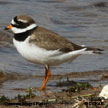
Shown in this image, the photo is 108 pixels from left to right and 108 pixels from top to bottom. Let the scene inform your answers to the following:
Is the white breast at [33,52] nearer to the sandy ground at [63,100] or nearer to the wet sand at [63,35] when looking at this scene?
the wet sand at [63,35]

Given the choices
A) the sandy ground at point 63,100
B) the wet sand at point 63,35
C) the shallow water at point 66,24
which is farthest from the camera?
the shallow water at point 66,24

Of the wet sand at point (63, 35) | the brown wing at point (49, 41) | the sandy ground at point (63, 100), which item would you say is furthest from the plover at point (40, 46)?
the sandy ground at point (63, 100)

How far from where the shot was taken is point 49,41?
23.6 ft

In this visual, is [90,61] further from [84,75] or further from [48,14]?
[48,14]

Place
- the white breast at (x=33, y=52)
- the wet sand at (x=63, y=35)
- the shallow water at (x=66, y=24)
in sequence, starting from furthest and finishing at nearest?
1. the shallow water at (x=66, y=24)
2. the wet sand at (x=63, y=35)
3. the white breast at (x=33, y=52)

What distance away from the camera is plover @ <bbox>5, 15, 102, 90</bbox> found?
23.1 ft

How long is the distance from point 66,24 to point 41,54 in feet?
19.8

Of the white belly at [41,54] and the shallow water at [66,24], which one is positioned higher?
the white belly at [41,54]

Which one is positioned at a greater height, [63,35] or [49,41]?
[49,41]

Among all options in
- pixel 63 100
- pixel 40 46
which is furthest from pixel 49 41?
pixel 63 100

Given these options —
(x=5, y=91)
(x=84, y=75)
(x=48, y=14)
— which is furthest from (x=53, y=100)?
(x=48, y=14)

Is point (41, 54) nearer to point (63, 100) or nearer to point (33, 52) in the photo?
point (33, 52)

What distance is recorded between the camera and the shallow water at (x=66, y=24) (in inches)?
368

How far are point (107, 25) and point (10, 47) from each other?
374cm
